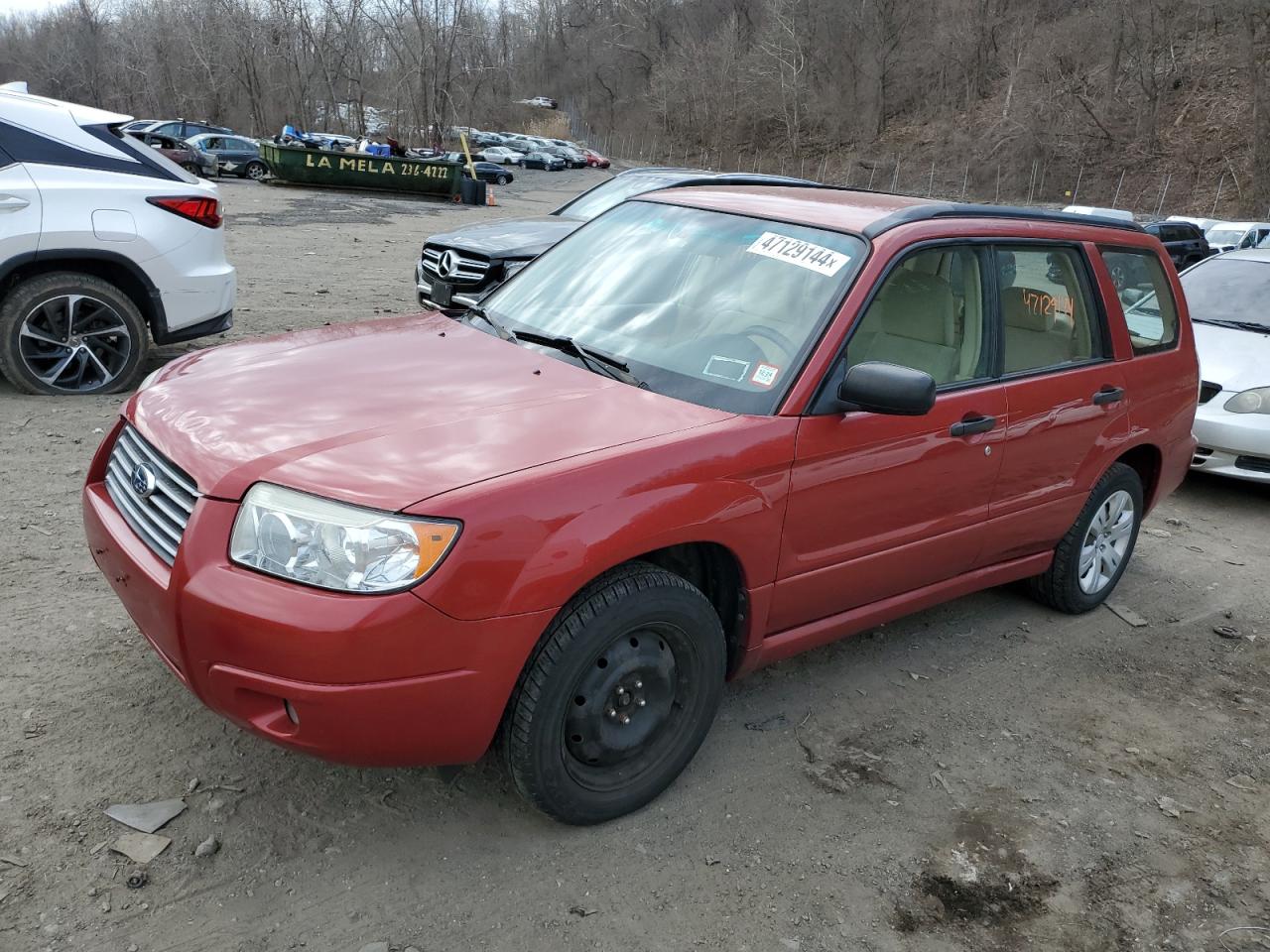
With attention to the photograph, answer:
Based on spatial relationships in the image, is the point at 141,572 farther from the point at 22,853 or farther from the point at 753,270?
the point at 753,270

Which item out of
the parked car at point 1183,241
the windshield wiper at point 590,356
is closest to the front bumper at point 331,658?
the windshield wiper at point 590,356

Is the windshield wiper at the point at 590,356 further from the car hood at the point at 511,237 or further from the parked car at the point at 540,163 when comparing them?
the parked car at the point at 540,163

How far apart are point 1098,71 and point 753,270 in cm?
5778

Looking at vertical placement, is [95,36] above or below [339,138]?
above

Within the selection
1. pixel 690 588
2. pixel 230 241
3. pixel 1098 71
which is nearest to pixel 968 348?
pixel 690 588

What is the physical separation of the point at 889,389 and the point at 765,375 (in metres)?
0.40

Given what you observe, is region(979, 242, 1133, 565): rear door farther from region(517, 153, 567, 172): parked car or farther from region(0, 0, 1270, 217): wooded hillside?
region(517, 153, 567, 172): parked car

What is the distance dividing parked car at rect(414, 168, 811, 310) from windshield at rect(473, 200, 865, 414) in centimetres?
441

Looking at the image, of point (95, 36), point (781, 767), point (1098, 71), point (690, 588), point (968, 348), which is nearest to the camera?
point (690, 588)

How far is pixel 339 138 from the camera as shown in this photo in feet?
153

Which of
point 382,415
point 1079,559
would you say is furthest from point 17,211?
point 1079,559

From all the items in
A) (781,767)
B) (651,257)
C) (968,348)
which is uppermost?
(651,257)

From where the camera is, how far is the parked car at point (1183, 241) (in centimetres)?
2000

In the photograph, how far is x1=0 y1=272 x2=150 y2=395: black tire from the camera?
6.30 meters
